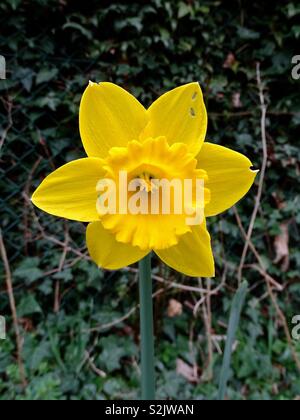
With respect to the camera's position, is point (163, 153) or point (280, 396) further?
point (280, 396)

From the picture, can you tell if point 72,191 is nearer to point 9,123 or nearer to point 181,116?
point 181,116

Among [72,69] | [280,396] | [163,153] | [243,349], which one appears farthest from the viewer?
[72,69]

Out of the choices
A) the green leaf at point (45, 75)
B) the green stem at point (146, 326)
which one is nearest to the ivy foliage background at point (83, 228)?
the green leaf at point (45, 75)

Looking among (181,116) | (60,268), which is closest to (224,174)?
(181,116)

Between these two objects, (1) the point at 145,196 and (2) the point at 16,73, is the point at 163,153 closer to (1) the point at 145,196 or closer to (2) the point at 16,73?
(1) the point at 145,196

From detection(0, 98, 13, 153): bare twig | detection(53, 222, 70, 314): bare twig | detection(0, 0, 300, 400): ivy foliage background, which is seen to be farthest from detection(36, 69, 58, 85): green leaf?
detection(53, 222, 70, 314): bare twig

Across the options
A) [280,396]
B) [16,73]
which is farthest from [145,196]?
[16,73]
